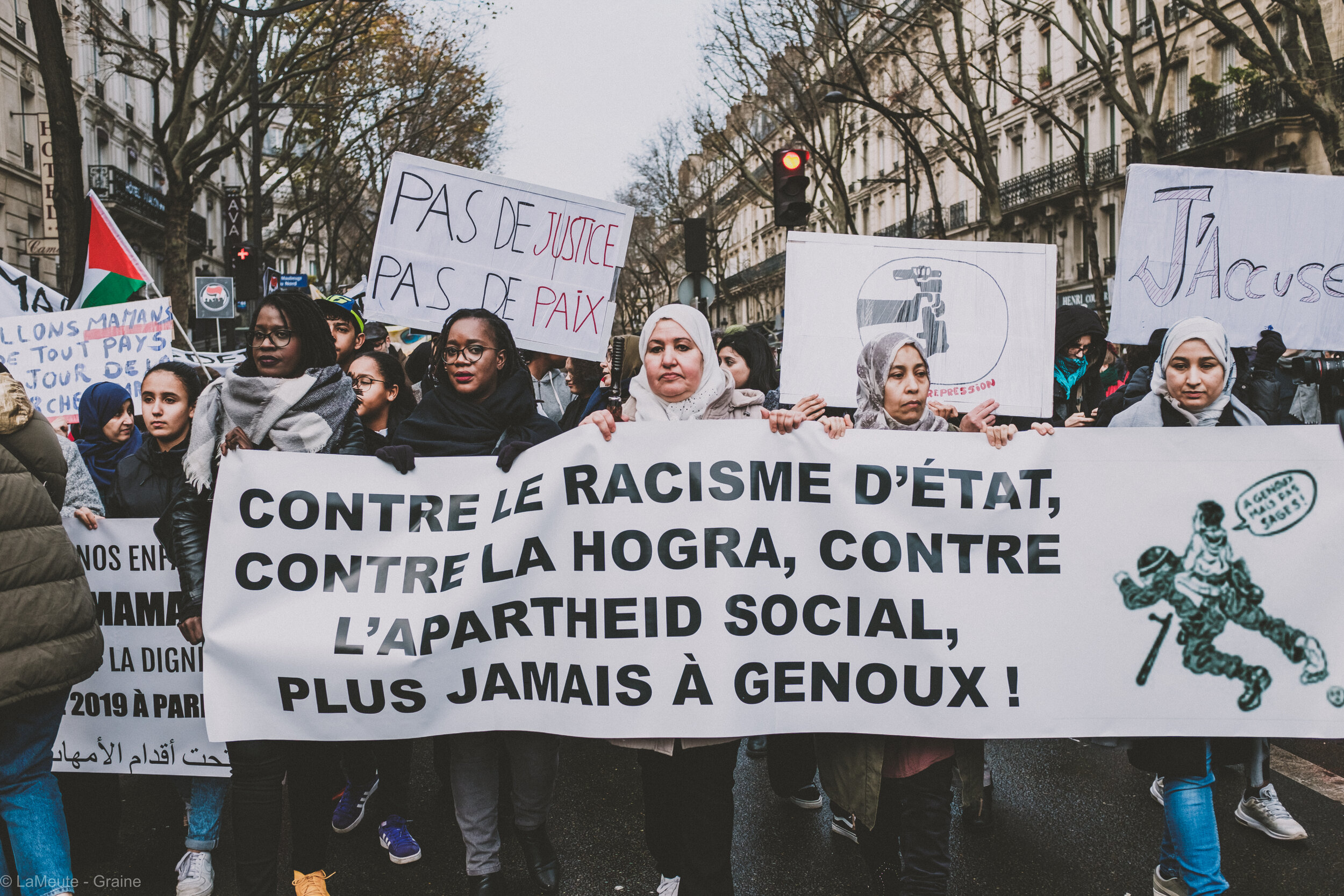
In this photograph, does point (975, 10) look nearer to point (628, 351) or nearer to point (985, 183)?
point (985, 183)

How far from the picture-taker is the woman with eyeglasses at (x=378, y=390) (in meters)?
4.59

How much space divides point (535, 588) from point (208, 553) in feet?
3.38

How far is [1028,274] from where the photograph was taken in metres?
4.48

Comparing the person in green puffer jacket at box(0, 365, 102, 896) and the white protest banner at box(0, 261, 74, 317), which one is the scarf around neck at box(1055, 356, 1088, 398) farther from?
the white protest banner at box(0, 261, 74, 317)

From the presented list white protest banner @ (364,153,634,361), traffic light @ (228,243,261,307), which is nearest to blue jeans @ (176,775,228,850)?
white protest banner @ (364,153,634,361)

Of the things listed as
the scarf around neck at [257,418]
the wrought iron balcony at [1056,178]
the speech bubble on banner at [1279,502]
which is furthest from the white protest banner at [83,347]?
the wrought iron balcony at [1056,178]

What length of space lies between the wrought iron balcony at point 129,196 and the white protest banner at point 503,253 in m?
30.7

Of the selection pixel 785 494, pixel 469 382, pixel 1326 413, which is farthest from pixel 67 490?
pixel 1326 413

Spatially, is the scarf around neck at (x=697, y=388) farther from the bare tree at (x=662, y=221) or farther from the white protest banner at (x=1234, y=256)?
the bare tree at (x=662, y=221)

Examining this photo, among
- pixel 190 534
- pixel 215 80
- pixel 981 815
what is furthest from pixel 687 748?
pixel 215 80

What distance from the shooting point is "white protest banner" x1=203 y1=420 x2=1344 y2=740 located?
10.5ft

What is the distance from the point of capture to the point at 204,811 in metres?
3.77

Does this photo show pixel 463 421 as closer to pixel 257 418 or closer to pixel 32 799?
pixel 257 418

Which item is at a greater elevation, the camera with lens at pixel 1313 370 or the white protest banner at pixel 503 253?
the white protest banner at pixel 503 253
